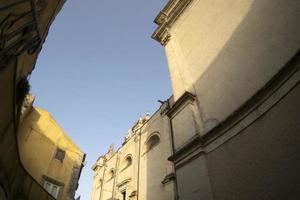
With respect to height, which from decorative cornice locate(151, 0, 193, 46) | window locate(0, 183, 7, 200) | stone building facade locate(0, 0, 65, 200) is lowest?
window locate(0, 183, 7, 200)

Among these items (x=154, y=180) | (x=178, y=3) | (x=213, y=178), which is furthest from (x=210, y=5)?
(x=154, y=180)

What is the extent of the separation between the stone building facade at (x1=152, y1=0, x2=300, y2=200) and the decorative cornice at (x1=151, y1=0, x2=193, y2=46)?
7.77 ft

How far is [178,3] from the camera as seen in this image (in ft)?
46.1

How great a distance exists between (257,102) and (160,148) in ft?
26.9

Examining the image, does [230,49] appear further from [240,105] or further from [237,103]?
[240,105]

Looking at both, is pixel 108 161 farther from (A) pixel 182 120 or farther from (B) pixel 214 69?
(B) pixel 214 69

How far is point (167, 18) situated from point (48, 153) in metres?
11.1

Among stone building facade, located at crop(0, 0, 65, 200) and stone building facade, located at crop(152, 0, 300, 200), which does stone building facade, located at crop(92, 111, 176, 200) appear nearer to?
stone building facade, located at crop(152, 0, 300, 200)

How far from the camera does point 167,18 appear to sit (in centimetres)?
1493

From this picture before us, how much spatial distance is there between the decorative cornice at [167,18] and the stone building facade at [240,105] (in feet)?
7.77

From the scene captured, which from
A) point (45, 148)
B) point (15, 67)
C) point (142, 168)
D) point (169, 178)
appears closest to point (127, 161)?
point (142, 168)

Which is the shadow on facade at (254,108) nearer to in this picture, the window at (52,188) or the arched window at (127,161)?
the window at (52,188)

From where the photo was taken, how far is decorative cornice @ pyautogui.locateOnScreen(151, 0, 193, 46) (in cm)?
1407

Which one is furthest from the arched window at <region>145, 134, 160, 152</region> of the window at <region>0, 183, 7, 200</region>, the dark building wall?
the window at <region>0, 183, 7, 200</region>
